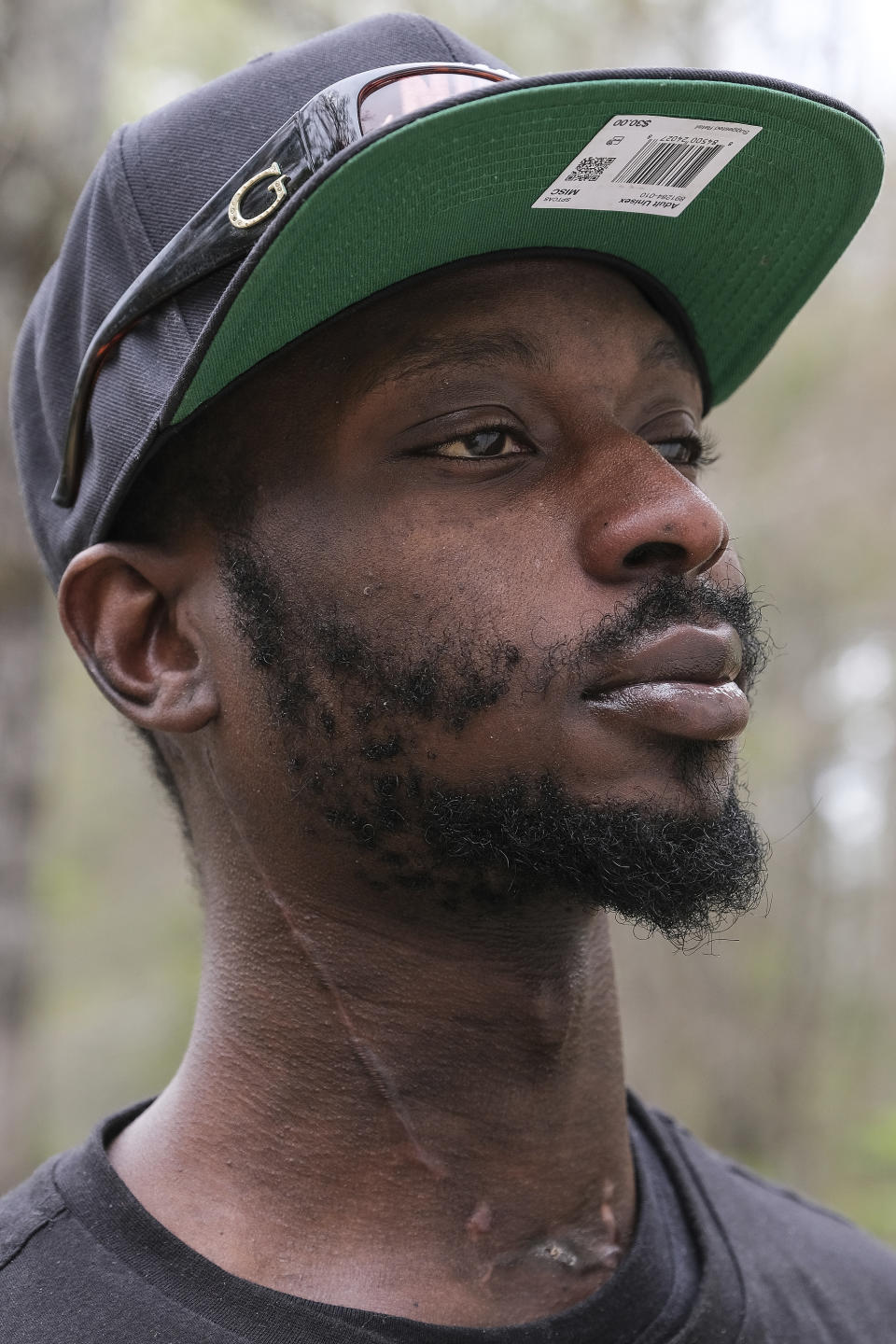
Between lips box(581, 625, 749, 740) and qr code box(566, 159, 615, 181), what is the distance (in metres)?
0.66

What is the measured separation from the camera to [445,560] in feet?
6.19

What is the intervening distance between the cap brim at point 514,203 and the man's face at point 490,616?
0.08m

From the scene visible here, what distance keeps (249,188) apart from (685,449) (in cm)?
88

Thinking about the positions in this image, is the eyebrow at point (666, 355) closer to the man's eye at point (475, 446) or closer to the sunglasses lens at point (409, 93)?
the man's eye at point (475, 446)

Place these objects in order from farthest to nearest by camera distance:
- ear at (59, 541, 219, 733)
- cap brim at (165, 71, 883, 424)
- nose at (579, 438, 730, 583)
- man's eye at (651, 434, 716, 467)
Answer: man's eye at (651, 434, 716, 467)
ear at (59, 541, 219, 733)
nose at (579, 438, 730, 583)
cap brim at (165, 71, 883, 424)

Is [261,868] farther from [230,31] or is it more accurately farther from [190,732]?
[230,31]

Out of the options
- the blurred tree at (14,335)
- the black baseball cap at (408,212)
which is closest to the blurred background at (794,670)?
the blurred tree at (14,335)

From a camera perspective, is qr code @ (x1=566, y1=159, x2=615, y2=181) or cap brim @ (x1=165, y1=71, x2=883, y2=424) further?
qr code @ (x1=566, y1=159, x2=615, y2=181)

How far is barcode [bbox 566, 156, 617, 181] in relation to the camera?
6.18 ft

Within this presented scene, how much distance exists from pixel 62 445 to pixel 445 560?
763 millimetres

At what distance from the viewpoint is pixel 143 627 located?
215 centimetres

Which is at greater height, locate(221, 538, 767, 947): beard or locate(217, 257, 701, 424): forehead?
locate(217, 257, 701, 424): forehead

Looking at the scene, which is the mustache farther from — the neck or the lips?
the neck

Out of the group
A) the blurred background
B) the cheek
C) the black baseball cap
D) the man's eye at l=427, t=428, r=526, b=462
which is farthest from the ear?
the blurred background
